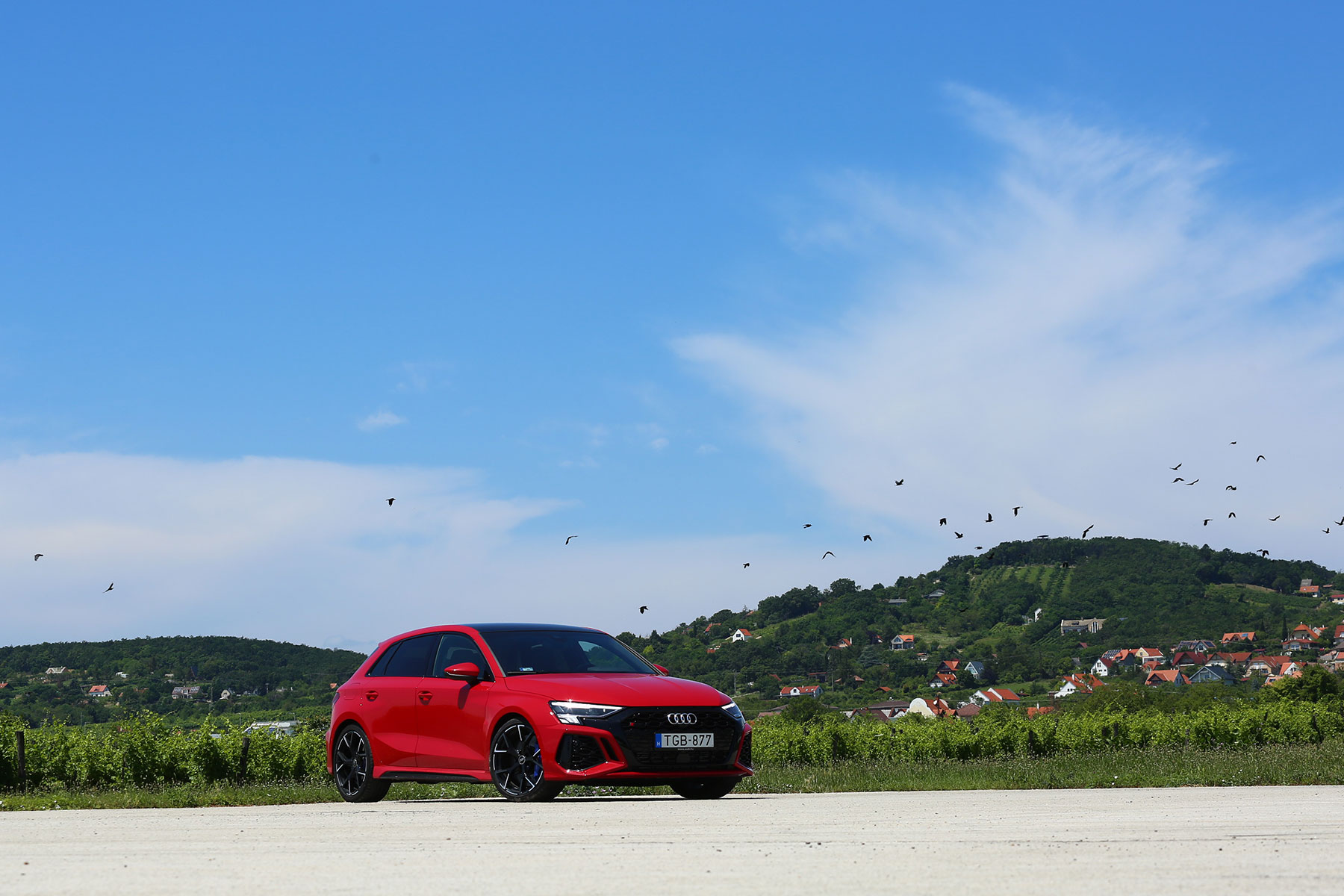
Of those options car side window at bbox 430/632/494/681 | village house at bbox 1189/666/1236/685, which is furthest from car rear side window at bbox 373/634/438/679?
Result: village house at bbox 1189/666/1236/685

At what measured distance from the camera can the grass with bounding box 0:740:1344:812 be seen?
45.0 ft

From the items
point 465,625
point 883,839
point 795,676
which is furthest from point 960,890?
point 795,676

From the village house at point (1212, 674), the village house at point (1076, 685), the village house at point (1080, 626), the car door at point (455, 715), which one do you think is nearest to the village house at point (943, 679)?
the village house at point (1076, 685)

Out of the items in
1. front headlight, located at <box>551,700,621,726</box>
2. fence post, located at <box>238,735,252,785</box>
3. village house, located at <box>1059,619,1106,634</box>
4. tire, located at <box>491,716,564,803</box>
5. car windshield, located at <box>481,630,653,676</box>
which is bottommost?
fence post, located at <box>238,735,252,785</box>

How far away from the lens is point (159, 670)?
256 feet

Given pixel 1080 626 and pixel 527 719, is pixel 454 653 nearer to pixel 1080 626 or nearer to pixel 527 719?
pixel 527 719

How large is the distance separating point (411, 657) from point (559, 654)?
1.54 meters

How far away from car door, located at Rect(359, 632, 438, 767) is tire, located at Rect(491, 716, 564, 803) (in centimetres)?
110

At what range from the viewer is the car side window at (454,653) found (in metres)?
12.3

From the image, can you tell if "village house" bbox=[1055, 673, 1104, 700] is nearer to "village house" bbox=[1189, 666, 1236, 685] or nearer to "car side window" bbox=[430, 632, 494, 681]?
"village house" bbox=[1189, 666, 1236, 685]

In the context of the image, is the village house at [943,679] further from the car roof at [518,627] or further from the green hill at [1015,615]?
the car roof at [518,627]

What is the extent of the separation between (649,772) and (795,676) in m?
124

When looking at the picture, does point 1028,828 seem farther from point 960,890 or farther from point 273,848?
point 273,848

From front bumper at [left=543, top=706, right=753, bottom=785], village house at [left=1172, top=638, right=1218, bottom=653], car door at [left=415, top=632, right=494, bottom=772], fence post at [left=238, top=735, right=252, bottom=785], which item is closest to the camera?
front bumper at [left=543, top=706, right=753, bottom=785]
